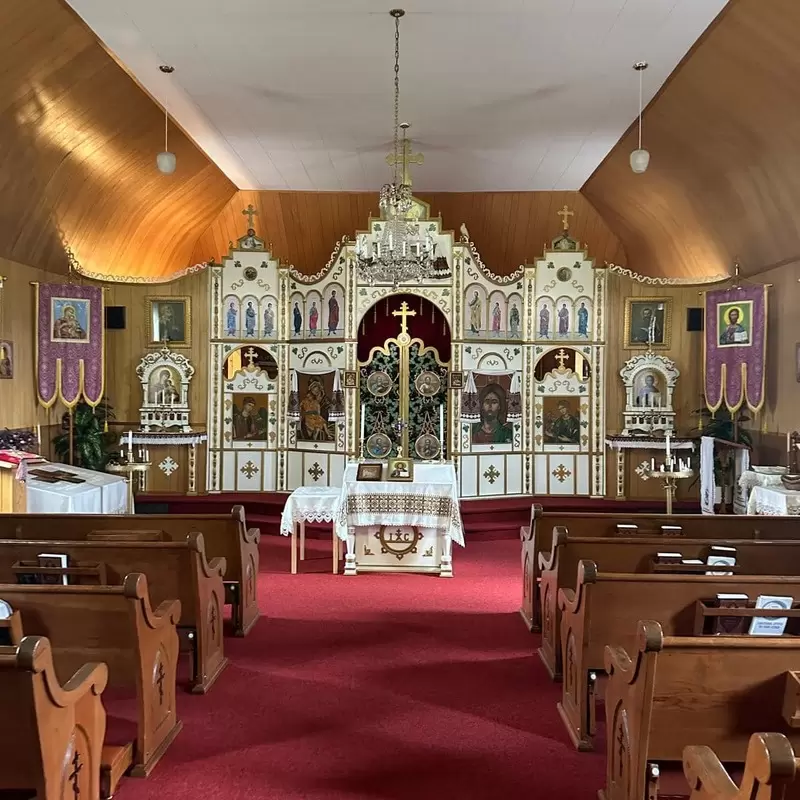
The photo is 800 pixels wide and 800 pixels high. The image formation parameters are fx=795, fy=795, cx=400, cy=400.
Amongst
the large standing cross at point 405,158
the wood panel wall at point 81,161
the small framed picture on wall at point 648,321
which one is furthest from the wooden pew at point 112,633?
the small framed picture on wall at point 648,321

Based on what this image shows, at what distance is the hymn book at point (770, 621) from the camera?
3855 millimetres

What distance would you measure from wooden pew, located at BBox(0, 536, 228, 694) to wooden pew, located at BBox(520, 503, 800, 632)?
2.72m

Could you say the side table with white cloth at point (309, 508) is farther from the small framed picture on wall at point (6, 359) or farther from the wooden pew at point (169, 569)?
the small framed picture on wall at point (6, 359)

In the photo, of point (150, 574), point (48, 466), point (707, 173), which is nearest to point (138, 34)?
point (48, 466)

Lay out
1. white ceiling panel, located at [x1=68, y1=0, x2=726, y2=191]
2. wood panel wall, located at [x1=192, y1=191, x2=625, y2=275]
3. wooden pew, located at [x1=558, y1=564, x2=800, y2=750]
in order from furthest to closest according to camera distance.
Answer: wood panel wall, located at [x1=192, y1=191, x2=625, y2=275] → white ceiling panel, located at [x1=68, y1=0, x2=726, y2=191] → wooden pew, located at [x1=558, y1=564, x2=800, y2=750]

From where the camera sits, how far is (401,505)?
27.2 feet

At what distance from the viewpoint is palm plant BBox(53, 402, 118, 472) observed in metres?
11.3

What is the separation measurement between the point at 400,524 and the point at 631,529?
2811mm

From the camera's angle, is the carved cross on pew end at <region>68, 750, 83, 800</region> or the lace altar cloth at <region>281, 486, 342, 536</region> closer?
the carved cross on pew end at <region>68, 750, 83, 800</region>

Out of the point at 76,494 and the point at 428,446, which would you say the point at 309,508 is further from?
the point at 428,446

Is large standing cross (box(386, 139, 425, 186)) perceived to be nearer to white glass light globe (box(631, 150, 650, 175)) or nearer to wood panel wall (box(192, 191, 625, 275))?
wood panel wall (box(192, 191, 625, 275))

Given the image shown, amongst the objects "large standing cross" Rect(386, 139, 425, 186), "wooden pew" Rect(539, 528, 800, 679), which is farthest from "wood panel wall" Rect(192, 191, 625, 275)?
"wooden pew" Rect(539, 528, 800, 679)

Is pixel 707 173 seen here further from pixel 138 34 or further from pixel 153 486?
pixel 153 486

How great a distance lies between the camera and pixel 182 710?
193 inches
